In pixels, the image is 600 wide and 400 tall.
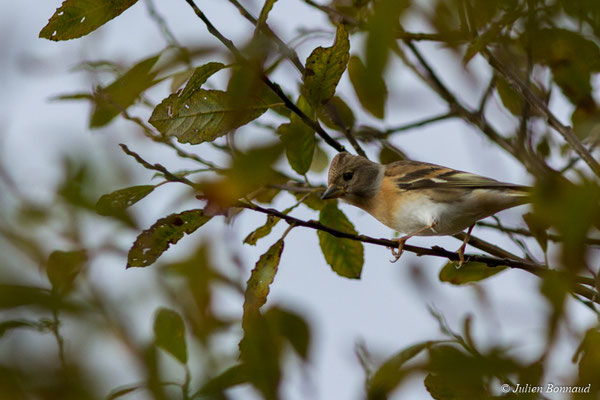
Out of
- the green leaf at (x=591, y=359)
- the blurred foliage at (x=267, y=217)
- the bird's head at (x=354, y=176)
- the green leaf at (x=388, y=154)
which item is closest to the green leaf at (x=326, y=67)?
the blurred foliage at (x=267, y=217)

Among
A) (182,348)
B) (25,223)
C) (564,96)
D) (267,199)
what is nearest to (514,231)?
(564,96)

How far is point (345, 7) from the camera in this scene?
364 cm

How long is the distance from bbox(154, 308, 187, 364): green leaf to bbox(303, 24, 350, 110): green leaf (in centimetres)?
105

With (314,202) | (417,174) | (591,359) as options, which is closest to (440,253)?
(314,202)

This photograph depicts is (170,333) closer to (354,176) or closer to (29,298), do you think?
(29,298)

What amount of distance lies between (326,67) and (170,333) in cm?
116

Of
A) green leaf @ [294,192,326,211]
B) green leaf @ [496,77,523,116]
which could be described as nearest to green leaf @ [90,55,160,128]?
green leaf @ [294,192,326,211]

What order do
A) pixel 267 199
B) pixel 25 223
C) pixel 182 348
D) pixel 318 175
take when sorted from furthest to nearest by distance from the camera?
pixel 318 175 < pixel 267 199 < pixel 182 348 < pixel 25 223

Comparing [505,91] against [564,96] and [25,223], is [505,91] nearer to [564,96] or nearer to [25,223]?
[564,96]

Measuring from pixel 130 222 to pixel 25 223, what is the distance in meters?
0.35

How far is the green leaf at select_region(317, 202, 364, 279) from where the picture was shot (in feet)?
10.7

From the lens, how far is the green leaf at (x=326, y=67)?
2.48 metres

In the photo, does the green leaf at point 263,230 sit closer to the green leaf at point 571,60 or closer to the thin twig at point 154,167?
the thin twig at point 154,167

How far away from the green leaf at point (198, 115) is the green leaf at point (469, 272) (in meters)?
1.37
